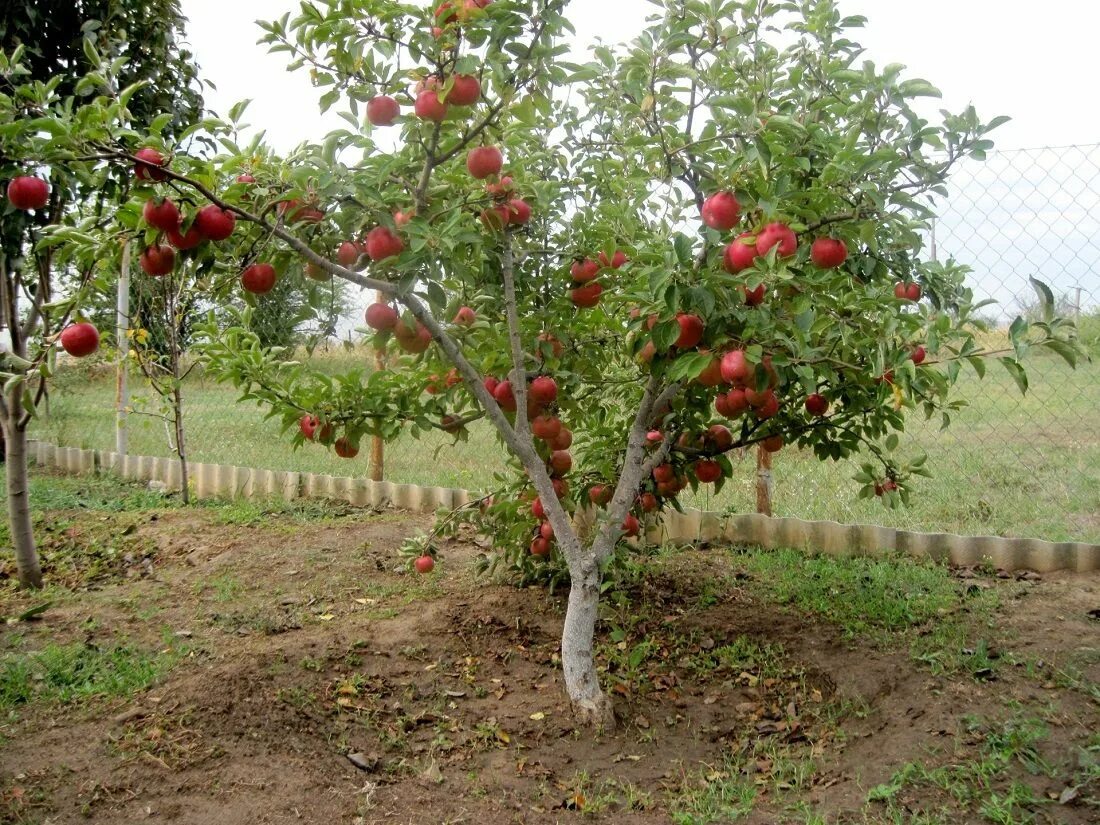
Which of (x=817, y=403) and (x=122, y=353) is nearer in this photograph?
(x=817, y=403)

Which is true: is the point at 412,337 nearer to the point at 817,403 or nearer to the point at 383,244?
the point at 383,244

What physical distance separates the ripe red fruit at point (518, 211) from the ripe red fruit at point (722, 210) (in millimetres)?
489

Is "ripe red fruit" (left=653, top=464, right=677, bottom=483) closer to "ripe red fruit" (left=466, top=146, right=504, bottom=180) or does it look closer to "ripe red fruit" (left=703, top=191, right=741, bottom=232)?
"ripe red fruit" (left=703, top=191, right=741, bottom=232)

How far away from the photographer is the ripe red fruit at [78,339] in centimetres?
223

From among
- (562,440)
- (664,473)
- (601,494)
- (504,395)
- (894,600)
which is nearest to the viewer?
(504,395)

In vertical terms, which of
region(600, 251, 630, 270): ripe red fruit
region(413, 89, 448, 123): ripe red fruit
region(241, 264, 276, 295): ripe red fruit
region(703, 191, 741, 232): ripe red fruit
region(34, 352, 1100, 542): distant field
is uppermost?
region(413, 89, 448, 123): ripe red fruit

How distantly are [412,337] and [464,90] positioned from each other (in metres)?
0.67

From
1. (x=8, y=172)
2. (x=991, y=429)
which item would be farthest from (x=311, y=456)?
(x=8, y=172)

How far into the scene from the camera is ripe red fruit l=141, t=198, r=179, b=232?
193 centimetres

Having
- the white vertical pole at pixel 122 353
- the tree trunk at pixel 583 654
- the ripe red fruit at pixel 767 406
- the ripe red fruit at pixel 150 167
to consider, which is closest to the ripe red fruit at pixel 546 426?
the tree trunk at pixel 583 654

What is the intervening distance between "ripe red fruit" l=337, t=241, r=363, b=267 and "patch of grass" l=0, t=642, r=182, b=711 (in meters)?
1.53

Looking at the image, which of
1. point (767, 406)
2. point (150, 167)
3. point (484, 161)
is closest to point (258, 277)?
point (150, 167)

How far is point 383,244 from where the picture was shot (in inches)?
86.9

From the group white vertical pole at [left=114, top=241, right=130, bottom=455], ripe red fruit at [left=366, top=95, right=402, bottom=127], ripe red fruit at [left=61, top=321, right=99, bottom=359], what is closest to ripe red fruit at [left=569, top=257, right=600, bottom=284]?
ripe red fruit at [left=366, top=95, right=402, bottom=127]
